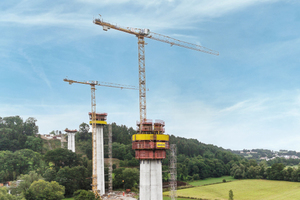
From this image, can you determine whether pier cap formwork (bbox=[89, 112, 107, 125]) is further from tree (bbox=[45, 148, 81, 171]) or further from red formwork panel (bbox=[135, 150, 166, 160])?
red formwork panel (bbox=[135, 150, 166, 160])

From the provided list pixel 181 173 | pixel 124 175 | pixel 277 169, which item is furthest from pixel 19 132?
pixel 277 169

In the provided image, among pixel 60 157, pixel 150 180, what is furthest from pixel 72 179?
pixel 150 180

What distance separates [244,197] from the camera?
95.4m

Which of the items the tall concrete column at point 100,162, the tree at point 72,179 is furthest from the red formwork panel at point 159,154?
the tree at point 72,179

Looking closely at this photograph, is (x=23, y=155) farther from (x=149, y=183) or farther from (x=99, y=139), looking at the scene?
(x=149, y=183)

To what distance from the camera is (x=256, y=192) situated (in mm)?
104562

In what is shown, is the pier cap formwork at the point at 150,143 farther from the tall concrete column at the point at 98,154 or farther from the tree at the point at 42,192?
the tall concrete column at the point at 98,154

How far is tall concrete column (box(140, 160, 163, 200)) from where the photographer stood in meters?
50.4

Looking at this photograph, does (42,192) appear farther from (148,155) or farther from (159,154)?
(159,154)

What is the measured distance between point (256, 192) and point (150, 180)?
240 feet

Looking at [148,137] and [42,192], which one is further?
[42,192]

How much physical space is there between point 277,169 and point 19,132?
152m

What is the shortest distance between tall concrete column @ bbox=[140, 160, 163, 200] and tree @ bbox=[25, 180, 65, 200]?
114ft

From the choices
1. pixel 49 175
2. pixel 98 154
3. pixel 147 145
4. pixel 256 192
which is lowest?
pixel 256 192
